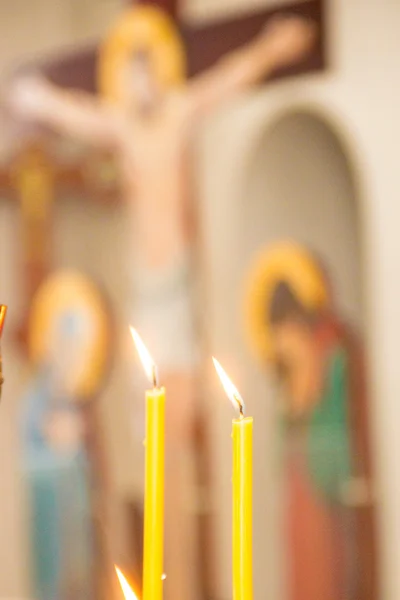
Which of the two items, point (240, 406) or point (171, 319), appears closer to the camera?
point (240, 406)

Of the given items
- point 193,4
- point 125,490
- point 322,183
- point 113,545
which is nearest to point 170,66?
point 193,4

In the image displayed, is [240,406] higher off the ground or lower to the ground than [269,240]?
lower

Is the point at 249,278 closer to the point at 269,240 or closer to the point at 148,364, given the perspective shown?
the point at 269,240

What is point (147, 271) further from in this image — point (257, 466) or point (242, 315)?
point (257, 466)

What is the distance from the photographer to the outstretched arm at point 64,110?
1837mm

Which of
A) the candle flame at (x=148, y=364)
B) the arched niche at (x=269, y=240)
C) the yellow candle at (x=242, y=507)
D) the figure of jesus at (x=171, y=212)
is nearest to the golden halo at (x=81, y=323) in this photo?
the figure of jesus at (x=171, y=212)

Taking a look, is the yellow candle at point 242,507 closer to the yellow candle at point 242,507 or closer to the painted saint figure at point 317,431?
the yellow candle at point 242,507

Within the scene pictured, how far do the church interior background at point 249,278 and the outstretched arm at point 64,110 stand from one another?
0.04 m

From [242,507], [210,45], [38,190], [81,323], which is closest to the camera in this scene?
[242,507]

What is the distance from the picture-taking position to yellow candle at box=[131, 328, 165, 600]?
0.38 meters

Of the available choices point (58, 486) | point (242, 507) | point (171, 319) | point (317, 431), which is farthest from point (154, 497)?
point (58, 486)

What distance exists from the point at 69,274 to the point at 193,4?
71cm

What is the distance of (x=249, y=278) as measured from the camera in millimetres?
1610

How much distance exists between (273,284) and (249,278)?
6cm
